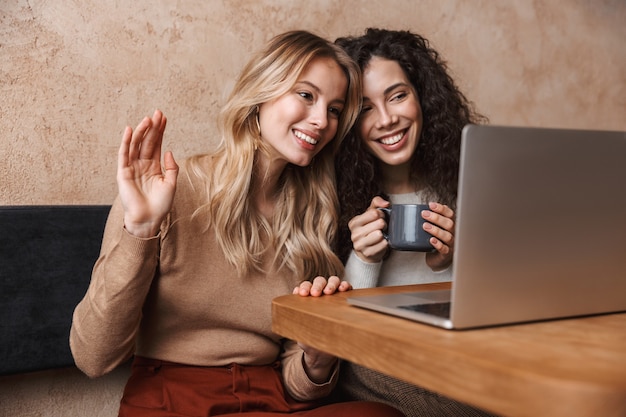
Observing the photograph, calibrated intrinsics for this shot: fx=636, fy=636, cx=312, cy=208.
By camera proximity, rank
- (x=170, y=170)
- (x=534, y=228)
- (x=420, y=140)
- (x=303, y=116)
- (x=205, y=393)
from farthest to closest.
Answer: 1. (x=420, y=140)
2. (x=303, y=116)
3. (x=205, y=393)
4. (x=170, y=170)
5. (x=534, y=228)

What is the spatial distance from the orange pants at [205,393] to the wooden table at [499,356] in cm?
45

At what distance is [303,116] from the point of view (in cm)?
134

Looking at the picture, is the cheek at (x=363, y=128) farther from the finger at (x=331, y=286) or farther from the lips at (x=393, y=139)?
the finger at (x=331, y=286)

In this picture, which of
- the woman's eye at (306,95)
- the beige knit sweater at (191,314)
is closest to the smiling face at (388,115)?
the woman's eye at (306,95)

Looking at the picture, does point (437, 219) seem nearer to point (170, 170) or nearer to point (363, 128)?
point (170, 170)

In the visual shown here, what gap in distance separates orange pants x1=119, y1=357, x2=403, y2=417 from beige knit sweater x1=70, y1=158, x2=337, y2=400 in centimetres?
2

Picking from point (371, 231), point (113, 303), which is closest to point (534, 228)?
point (371, 231)

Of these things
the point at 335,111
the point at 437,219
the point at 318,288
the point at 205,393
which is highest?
the point at 335,111

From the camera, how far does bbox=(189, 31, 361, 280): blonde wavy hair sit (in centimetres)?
129

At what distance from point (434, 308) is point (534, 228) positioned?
0.16 m

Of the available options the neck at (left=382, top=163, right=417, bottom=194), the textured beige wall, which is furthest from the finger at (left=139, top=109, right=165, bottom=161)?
the neck at (left=382, top=163, right=417, bottom=194)

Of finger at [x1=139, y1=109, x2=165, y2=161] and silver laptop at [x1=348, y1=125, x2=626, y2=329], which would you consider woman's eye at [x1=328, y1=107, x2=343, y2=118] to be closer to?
finger at [x1=139, y1=109, x2=165, y2=161]

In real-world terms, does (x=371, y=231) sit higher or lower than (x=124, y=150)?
lower

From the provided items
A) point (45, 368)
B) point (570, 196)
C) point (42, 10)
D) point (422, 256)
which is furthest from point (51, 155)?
point (570, 196)
